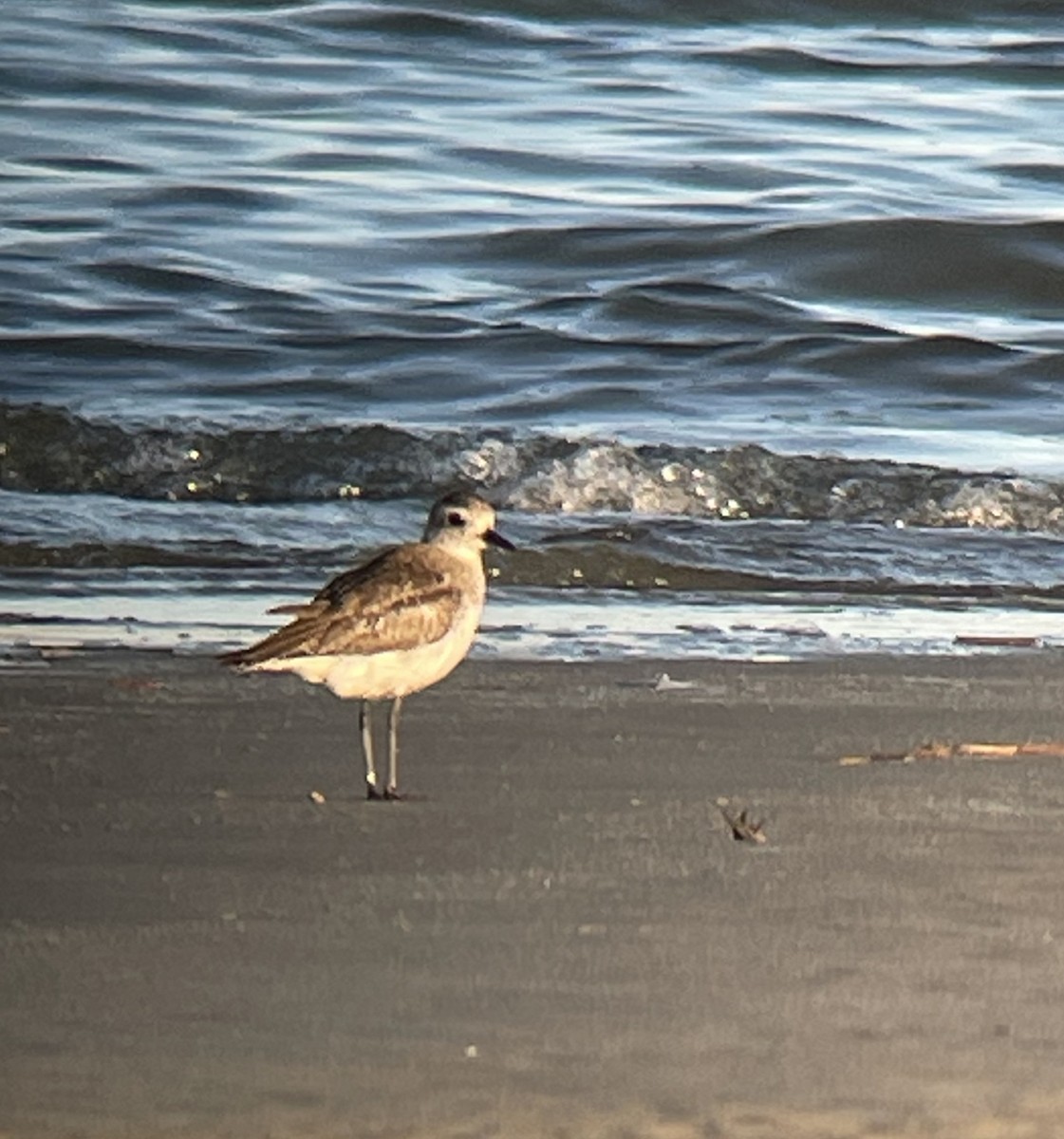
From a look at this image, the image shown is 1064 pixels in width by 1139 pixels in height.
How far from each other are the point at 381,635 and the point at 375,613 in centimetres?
8

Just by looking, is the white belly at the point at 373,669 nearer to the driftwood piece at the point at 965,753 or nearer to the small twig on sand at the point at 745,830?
the driftwood piece at the point at 965,753

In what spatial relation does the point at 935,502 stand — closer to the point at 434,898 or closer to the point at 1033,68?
the point at 434,898

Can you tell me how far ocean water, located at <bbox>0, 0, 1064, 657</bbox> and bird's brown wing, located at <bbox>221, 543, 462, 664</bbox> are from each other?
1.15 m

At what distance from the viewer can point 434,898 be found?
13.8 feet

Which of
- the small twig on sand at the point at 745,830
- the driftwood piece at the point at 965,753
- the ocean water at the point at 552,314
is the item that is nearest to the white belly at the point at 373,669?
the driftwood piece at the point at 965,753

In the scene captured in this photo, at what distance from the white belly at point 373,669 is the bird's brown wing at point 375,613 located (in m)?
0.01

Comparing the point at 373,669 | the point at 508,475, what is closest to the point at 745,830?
the point at 373,669

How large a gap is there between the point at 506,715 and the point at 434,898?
5.33ft

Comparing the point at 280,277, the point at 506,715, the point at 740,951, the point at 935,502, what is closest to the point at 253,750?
the point at 506,715

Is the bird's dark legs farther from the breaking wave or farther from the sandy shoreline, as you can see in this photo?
the breaking wave

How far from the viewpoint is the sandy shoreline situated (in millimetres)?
3252

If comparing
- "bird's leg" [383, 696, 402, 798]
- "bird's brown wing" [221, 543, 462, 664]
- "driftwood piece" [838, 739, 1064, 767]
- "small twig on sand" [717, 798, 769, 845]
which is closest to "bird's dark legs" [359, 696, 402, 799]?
"bird's leg" [383, 696, 402, 798]

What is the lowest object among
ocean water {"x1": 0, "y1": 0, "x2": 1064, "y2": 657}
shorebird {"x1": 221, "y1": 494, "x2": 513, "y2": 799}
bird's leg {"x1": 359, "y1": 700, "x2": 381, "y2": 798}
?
ocean water {"x1": 0, "y1": 0, "x2": 1064, "y2": 657}

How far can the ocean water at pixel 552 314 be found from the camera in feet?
27.7
